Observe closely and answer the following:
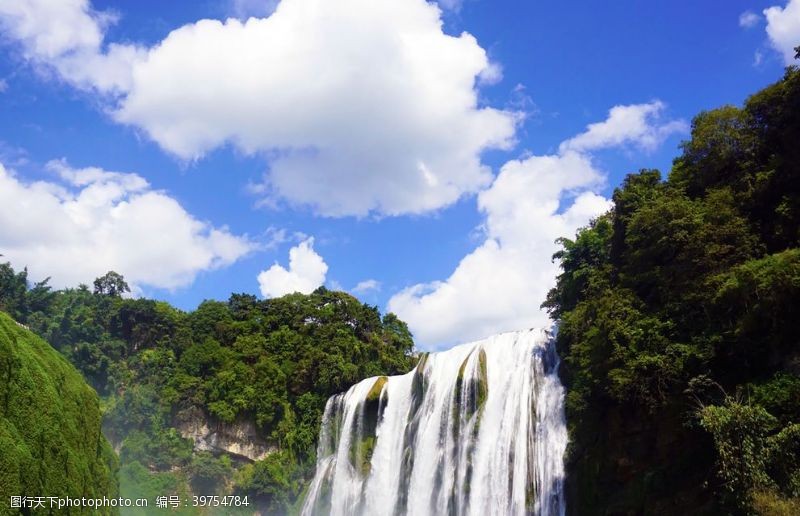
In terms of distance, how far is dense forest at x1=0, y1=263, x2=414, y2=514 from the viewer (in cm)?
A: 3847

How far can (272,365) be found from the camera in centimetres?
4203

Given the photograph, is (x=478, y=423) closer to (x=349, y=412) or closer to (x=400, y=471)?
(x=400, y=471)

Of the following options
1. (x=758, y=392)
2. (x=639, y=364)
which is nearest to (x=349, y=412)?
(x=639, y=364)

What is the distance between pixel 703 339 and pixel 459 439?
12.2 meters

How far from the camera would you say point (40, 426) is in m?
15.9

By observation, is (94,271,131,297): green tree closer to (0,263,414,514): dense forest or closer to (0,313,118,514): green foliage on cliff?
(0,263,414,514): dense forest

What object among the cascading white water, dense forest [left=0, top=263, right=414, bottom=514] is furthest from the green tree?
the cascading white water

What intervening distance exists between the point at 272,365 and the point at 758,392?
33.0 meters

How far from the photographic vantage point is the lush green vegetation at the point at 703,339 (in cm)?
1371

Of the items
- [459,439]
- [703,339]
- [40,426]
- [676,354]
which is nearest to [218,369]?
[459,439]

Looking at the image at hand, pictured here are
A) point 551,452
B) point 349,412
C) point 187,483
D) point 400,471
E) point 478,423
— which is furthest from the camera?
point 187,483

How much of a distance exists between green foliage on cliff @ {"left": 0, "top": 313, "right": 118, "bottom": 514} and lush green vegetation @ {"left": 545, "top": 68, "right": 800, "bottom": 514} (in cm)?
1546

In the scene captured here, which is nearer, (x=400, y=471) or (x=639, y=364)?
(x=639, y=364)

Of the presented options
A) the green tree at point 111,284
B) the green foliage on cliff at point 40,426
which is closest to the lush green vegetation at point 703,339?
the green foliage on cliff at point 40,426
